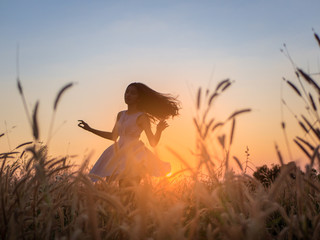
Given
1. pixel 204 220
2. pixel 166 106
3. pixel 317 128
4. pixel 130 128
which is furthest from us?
pixel 166 106

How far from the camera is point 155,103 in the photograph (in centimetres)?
617

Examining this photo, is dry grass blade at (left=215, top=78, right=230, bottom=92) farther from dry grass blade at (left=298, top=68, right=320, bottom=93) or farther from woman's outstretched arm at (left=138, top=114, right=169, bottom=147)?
woman's outstretched arm at (left=138, top=114, right=169, bottom=147)

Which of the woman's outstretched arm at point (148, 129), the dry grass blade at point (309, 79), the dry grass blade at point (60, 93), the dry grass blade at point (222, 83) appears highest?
the woman's outstretched arm at point (148, 129)

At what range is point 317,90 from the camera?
1.77 meters

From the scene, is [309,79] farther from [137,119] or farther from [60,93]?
[137,119]

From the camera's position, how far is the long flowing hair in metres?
6.04

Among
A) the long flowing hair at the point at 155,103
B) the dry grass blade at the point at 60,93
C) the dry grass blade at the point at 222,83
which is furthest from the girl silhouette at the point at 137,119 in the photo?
the dry grass blade at the point at 60,93

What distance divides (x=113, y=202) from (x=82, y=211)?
0.36 m

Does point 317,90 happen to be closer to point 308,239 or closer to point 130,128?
point 308,239

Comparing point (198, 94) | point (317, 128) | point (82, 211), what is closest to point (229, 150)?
point (198, 94)

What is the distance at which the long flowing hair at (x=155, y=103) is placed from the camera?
19.8 feet

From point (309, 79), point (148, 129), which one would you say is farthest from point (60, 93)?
point (148, 129)

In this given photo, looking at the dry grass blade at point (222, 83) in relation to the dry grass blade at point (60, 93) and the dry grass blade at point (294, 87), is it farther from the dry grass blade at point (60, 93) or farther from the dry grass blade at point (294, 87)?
the dry grass blade at point (60, 93)

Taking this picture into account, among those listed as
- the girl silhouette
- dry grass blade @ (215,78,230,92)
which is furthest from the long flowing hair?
dry grass blade @ (215,78,230,92)
